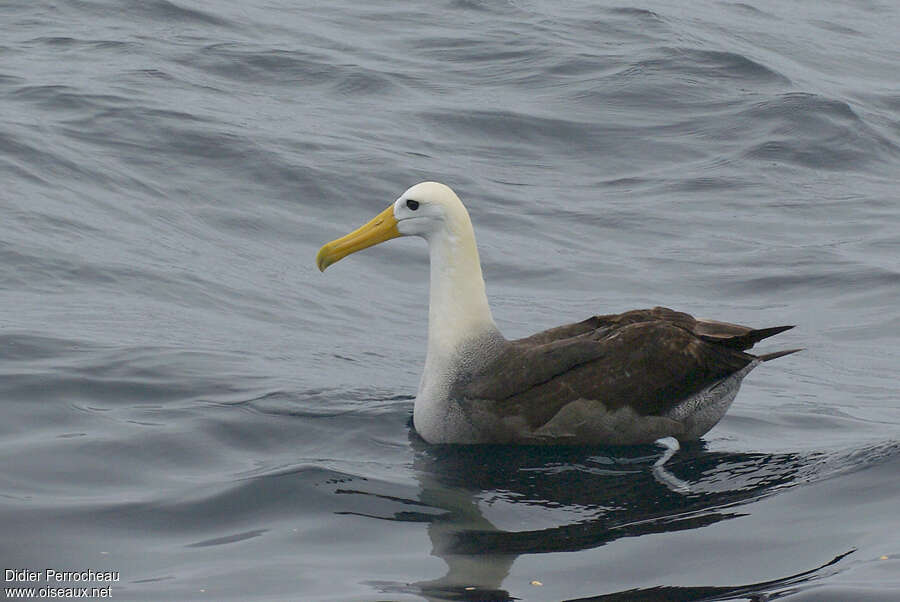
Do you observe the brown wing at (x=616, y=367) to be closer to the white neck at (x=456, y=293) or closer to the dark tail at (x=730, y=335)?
the dark tail at (x=730, y=335)

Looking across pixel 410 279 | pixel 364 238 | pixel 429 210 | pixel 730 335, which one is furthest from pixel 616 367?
pixel 410 279

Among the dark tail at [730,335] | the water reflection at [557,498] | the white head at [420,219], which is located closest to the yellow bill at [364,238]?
the white head at [420,219]

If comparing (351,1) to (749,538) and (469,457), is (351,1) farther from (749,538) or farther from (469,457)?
(749,538)

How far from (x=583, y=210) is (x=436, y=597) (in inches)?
337

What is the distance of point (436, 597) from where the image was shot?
5824 mm

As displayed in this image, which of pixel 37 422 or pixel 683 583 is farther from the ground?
pixel 683 583

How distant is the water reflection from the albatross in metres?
0.13

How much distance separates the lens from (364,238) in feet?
27.7

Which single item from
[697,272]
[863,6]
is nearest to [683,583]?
[697,272]

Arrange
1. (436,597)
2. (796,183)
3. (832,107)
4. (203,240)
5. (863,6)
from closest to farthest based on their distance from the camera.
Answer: (436,597), (203,240), (796,183), (832,107), (863,6)

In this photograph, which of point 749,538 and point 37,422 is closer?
point 749,538

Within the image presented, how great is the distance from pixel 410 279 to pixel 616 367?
14.5 ft

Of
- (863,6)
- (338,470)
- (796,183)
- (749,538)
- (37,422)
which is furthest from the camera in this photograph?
(863,6)

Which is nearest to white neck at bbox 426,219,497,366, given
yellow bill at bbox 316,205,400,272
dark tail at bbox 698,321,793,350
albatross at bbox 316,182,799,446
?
albatross at bbox 316,182,799,446
